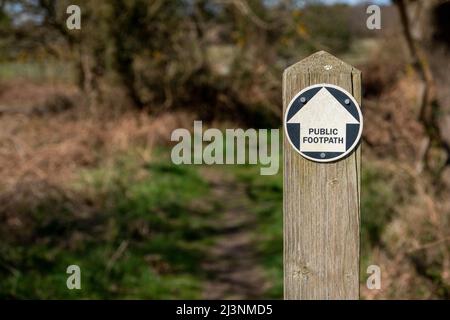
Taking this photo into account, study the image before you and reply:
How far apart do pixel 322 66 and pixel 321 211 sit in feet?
1.85

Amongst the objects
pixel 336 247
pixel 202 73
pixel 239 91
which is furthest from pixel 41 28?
pixel 336 247

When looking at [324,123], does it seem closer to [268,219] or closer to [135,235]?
[135,235]

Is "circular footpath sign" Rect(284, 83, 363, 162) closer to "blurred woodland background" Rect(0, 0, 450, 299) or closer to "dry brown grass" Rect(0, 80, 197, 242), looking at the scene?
"blurred woodland background" Rect(0, 0, 450, 299)

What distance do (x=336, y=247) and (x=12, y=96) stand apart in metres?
18.1

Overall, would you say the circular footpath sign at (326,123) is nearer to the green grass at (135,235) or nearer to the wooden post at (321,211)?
the wooden post at (321,211)

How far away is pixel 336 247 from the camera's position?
2.51 metres

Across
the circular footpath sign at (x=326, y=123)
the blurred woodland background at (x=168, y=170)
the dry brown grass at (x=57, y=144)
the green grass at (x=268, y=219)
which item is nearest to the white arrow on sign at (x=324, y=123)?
the circular footpath sign at (x=326, y=123)

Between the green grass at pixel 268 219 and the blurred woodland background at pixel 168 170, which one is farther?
the green grass at pixel 268 219

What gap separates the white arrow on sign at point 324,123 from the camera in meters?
2.44

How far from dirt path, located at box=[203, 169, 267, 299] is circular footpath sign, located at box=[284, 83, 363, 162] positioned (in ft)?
11.8

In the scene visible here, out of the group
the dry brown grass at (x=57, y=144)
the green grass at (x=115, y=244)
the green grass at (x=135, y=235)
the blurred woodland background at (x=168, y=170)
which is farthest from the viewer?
the dry brown grass at (x=57, y=144)

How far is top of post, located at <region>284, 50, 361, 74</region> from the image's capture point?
2451 mm

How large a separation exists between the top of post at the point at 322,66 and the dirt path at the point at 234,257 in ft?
12.1

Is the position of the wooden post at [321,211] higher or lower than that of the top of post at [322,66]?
lower
